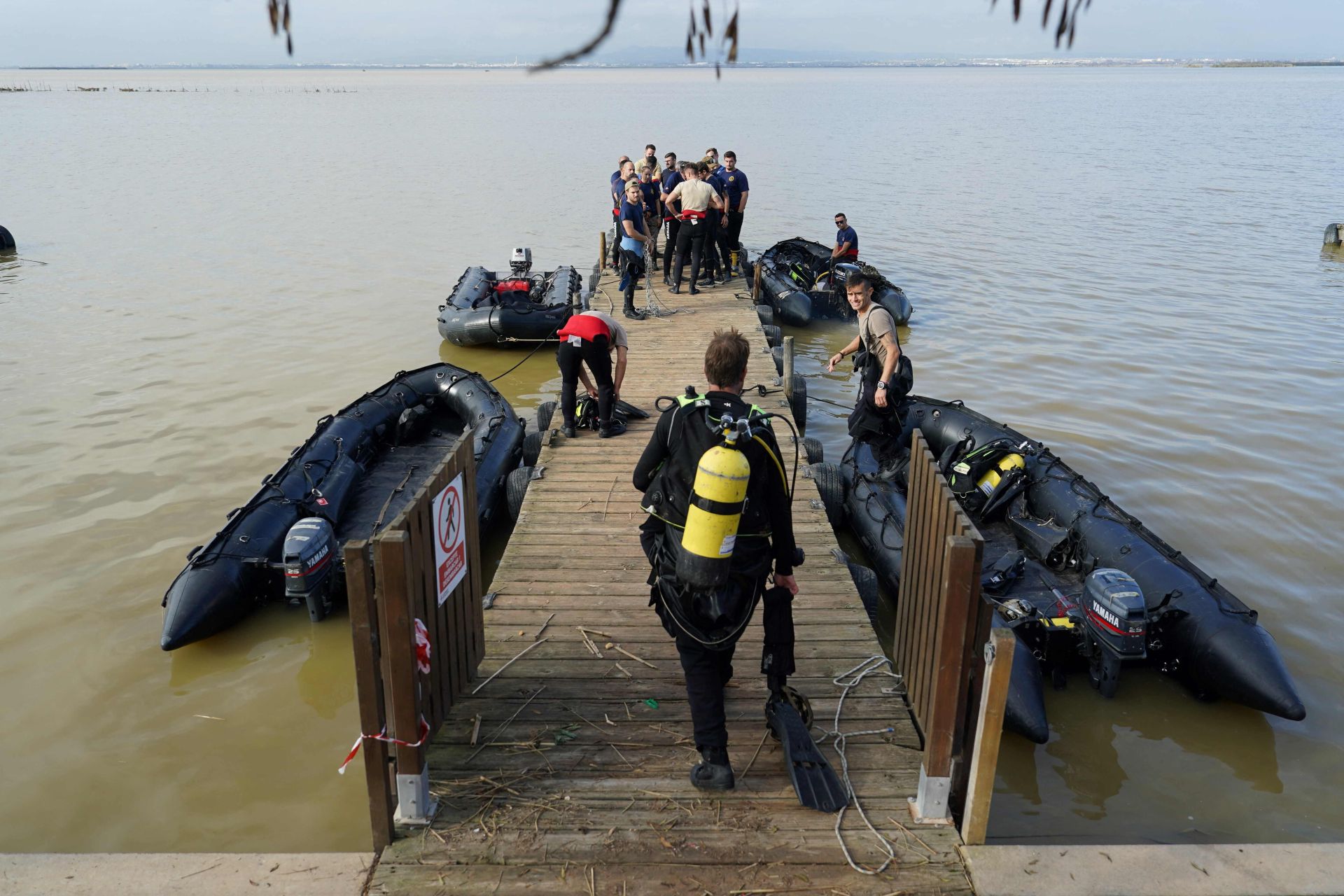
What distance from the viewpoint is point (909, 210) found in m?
24.2

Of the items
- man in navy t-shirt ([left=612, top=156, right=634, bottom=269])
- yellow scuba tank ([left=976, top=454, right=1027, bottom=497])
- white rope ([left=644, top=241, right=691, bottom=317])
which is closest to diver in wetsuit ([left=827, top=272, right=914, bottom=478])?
yellow scuba tank ([left=976, top=454, right=1027, bottom=497])

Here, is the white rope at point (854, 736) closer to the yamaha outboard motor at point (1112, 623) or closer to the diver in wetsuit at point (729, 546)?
the diver in wetsuit at point (729, 546)

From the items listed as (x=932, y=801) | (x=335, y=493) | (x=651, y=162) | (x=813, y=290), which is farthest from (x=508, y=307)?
(x=932, y=801)

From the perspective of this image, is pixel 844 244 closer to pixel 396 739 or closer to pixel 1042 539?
pixel 1042 539

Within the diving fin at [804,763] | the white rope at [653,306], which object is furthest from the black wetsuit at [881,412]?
the white rope at [653,306]

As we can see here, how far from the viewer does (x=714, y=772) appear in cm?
346

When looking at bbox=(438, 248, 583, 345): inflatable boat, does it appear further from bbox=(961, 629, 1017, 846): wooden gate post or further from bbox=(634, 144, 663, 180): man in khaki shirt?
bbox=(961, 629, 1017, 846): wooden gate post

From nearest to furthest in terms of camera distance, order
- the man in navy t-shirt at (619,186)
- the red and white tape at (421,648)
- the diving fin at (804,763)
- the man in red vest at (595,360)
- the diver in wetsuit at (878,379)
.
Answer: the red and white tape at (421,648) < the diving fin at (804,763) < the diver in wetsuit at (878,379) < the man in red vest at (595,360) < the man in navy t-shirt at (619,186)

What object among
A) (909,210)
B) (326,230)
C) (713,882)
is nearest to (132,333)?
(326,230)

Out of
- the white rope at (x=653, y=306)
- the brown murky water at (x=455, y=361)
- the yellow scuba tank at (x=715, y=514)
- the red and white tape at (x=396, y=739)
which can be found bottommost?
the brown murky water at (x=455, y=361)

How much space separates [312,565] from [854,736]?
3750mm

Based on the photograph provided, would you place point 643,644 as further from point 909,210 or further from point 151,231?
point 909,210

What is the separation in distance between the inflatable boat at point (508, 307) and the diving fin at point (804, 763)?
9.21 metres

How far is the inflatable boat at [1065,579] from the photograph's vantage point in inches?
196
